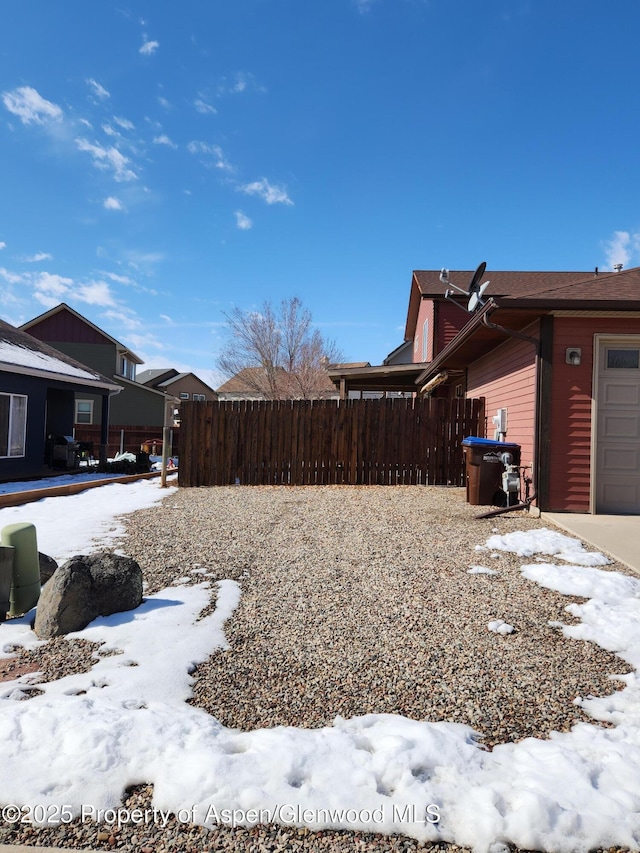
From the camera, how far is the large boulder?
3.03 metres

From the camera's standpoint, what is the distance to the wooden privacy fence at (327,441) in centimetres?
1015

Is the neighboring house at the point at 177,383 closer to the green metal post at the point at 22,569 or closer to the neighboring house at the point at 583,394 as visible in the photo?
the neighboring house at the point at 583,394

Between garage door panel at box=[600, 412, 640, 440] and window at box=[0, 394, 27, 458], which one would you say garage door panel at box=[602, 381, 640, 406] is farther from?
window at box=[0, 394, 27, 458]

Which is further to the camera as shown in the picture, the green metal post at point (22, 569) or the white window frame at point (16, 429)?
the white window frame at point (16, 429)

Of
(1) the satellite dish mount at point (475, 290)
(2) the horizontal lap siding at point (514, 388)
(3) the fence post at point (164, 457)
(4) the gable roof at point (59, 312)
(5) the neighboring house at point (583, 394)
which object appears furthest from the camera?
(4) the gable roof at point (59, 312)

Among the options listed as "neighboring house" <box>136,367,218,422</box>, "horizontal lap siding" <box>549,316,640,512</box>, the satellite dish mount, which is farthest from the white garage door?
"neighboring house" <box>136,367,218,422</box>

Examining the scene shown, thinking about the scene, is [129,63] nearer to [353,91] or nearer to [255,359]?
[353,91]

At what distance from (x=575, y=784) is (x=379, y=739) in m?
0.70

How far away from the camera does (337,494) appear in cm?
895

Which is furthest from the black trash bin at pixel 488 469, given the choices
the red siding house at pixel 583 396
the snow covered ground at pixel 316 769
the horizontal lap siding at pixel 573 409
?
the snow covered ground at pixel 316 769

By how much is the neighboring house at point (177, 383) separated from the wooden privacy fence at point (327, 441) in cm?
2103

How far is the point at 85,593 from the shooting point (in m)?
3.16

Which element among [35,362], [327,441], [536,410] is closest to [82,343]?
[35,362]

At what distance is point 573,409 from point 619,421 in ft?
2.25
